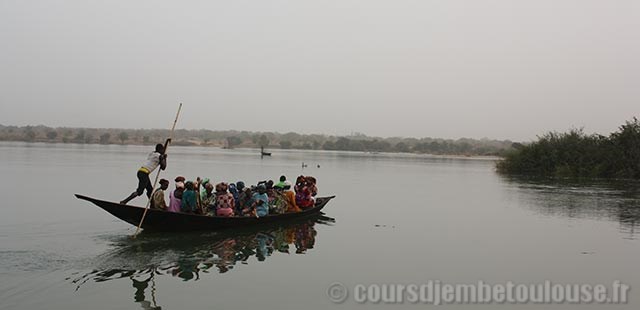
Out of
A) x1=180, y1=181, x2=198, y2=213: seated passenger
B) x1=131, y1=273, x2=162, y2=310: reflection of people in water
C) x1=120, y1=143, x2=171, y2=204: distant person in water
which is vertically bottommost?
x1=131, y1=273, x2=162, y2=310: reflection of people in water

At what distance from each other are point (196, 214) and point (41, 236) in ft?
11.9

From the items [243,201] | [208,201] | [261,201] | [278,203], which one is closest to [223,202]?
[208,201]

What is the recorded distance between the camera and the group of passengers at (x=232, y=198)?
43.2ft

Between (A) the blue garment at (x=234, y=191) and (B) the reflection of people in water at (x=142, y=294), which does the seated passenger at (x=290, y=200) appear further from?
(B) the reflection of people in water at (x=142, y=294)

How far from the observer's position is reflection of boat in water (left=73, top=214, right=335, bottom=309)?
9.49 m

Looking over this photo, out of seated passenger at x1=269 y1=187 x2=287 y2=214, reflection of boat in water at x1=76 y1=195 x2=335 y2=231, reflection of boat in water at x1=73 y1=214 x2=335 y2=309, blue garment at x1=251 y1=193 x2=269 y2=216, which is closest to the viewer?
reflection of boat in water at x1=73 y1=214 x2=335 y2=309

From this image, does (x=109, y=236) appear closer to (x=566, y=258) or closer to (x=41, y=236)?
(x=41, y=236)

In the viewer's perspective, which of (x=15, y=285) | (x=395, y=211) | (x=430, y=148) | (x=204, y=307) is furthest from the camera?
(x=430, y=148)

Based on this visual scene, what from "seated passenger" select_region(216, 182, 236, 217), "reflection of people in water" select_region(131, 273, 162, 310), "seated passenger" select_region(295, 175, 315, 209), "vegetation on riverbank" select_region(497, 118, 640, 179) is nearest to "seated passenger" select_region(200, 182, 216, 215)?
"seated passenger" select_region(216, 182, 236, 217)

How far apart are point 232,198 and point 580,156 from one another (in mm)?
39934

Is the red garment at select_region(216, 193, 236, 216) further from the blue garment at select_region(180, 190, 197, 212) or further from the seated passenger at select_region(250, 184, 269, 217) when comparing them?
the seated passenger at select_region(250, 184, 269, 217)

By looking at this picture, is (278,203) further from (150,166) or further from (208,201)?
(150,166)

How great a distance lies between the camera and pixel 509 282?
33.8 ft

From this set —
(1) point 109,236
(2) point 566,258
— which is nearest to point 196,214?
(1) point 109,236
